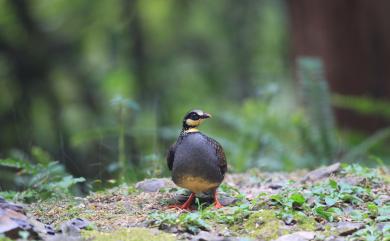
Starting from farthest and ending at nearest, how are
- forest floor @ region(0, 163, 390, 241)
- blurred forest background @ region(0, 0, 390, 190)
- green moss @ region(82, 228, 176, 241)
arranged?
1. blurred forest background @ region(0, 0, 390, 190)
2. forest floor @ region(0, 163, 390, 241)
3. green moss @ region(82, 228, 176, 241)

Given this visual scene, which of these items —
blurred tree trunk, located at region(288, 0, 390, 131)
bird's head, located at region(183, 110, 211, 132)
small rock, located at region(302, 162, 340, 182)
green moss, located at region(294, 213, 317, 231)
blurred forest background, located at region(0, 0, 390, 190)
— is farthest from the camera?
blurred tree trunk, located at region(288, 0, 390, 131)

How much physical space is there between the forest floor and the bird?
15 centimetres

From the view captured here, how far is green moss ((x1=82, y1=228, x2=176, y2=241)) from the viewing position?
415 centimetres

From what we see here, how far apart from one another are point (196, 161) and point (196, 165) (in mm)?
30

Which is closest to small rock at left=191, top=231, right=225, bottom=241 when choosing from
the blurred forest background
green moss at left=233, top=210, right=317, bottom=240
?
green moss at left=233, top=210, right=317, bottom=240

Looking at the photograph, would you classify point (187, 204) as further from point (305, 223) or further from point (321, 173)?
point (321, 173)

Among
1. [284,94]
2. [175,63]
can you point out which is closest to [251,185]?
[175,63]

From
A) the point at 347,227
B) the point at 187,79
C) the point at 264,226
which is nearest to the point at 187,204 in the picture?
the point at 264,226

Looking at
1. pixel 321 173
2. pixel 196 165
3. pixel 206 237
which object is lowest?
pixel 206 237

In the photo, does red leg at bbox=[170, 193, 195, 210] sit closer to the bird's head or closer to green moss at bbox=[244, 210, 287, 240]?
the bird's head

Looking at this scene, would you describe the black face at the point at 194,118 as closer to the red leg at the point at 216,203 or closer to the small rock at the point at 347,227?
the red leg at the point at 216,203

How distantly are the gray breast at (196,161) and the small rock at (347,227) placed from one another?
1018 mm

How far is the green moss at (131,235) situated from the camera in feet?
13.6

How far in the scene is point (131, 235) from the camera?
4207 millimetres
